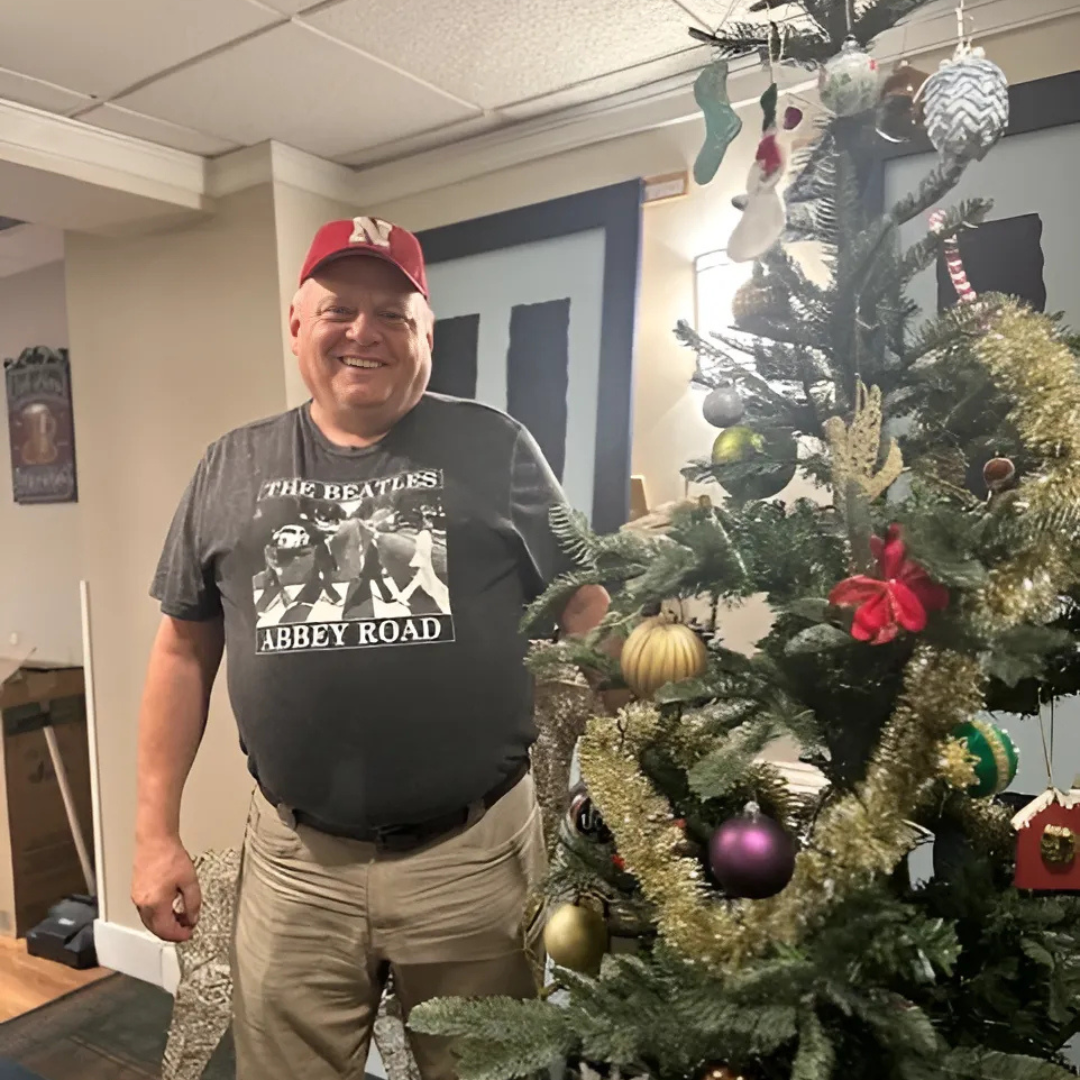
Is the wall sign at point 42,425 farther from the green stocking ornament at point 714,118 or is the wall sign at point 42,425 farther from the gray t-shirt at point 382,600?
the green stocking ornament at point 714,118

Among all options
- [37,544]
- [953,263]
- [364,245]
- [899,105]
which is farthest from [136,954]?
[899,105]

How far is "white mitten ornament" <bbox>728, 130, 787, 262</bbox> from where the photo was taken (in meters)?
0.81

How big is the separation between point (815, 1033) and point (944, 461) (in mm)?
465

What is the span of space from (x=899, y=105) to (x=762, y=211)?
0.15m

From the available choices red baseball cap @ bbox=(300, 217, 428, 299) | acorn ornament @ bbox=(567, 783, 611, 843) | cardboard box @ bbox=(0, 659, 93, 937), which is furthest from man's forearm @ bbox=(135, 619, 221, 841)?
cardboard box @ bbox=(0, 659, 93, 937)

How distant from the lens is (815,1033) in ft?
2.28

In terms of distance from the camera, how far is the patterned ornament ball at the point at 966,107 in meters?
0.74

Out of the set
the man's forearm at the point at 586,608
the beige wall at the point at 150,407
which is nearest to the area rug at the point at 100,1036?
the beige wall at the point at 150,407

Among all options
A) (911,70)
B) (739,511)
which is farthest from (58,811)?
(911,70)

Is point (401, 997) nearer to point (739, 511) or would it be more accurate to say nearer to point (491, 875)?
point (491, 875)

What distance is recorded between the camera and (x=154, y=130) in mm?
2111

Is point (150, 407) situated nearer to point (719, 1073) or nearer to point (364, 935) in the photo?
point (364, 935)

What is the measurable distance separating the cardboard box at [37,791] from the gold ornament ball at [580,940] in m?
2.54

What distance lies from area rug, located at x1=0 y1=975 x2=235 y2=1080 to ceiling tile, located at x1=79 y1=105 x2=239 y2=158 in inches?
81.4
